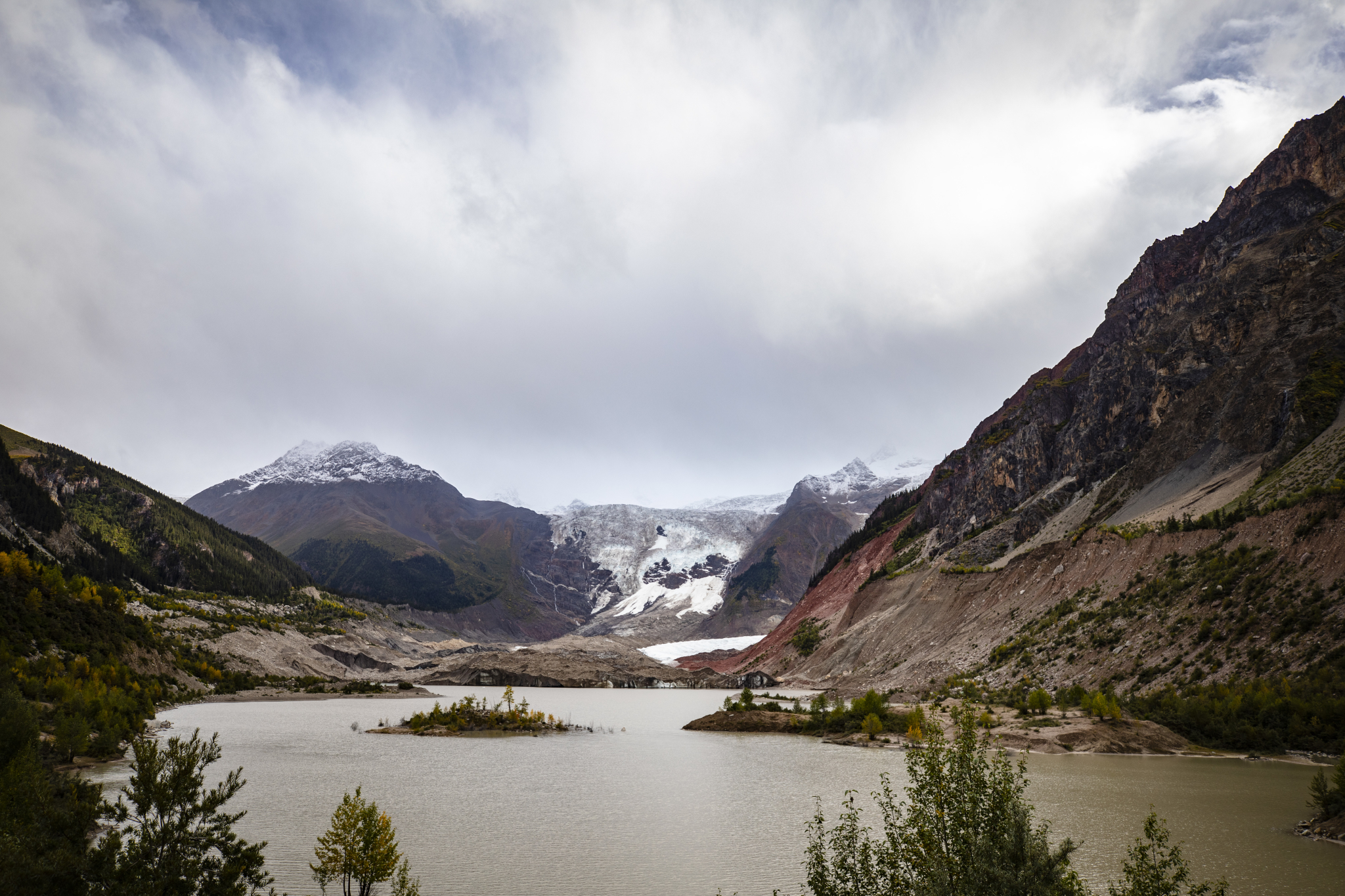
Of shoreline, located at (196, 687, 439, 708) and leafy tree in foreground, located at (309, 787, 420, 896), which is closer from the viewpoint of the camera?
leafy tree in foreground, located at (309, 787, 420, 896)

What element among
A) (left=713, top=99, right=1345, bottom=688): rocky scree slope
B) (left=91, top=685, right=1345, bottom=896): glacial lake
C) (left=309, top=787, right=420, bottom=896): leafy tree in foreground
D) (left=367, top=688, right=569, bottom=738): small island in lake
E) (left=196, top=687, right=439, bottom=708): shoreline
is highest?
(left=713, top=99, right=1345, bottom=688): rocky scree slope

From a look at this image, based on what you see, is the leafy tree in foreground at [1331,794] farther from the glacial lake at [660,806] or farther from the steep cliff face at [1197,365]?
the steep cliff face at [1197,365]

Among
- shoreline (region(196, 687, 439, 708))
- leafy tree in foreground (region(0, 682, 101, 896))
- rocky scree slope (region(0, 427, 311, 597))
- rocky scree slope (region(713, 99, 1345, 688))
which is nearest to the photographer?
leafy tree in foreground (region(0, 682, 101, 896))

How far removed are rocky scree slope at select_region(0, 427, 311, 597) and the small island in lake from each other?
244 feet

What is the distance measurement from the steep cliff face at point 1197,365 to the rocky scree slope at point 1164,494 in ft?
0.87

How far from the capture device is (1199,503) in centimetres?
5822

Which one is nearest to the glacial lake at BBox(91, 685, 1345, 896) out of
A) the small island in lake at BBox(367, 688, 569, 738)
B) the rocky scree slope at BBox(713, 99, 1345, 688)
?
the small island in lake at BBox(367, 688, 569, 738)

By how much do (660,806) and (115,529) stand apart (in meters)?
154

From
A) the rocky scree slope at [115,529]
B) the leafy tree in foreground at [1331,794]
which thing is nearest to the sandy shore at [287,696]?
the rocky scree slope at [115,529]

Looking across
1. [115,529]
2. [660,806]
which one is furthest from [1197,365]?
[115,529]

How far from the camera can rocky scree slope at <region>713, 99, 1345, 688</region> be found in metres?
44.1

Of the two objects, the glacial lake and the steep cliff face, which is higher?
the steep cliff face

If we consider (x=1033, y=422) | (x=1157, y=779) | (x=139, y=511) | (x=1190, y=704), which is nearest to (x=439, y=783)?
(x=1157, y=779)

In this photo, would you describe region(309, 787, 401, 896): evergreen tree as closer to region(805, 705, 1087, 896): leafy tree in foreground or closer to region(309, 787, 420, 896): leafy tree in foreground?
region(309, 787, 420, 896): leafy tree in foreground
